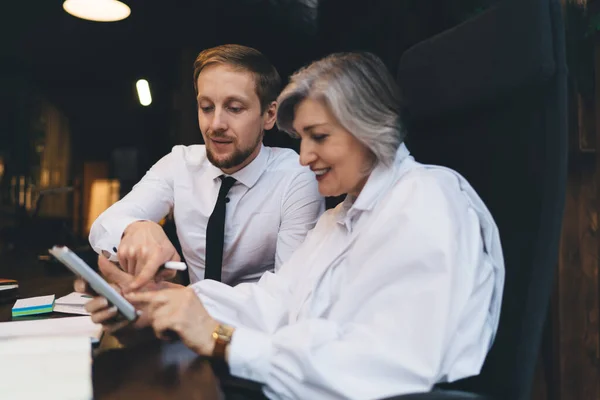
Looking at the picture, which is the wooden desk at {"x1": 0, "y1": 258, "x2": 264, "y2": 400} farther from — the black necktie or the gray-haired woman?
the black necktie

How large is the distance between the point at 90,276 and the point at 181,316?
230 millimetres

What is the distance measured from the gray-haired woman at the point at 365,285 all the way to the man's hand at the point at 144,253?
4.3 inches

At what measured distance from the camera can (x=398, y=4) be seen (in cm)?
272

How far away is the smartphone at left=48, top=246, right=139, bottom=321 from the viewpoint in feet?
2.70

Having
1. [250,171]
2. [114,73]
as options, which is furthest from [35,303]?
[114,73]

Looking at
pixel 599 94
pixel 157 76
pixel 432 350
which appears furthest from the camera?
pixel 157 76

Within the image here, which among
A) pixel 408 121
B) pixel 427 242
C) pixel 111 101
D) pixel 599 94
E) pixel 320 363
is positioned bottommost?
pixel 320 363

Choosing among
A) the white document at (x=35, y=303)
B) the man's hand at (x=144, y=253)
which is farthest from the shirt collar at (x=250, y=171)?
the white document at (x=35, y=303)

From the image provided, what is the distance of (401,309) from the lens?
0.94m

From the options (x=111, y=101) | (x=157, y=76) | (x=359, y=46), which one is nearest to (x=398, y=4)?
(x=359, y=46)

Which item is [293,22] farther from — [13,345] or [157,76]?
[13,345]

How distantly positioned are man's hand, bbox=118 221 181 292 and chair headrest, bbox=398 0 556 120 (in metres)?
0.70

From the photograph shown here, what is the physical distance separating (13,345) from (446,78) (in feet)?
3.36

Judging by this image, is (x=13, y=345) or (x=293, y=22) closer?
(x=13, y=345)
